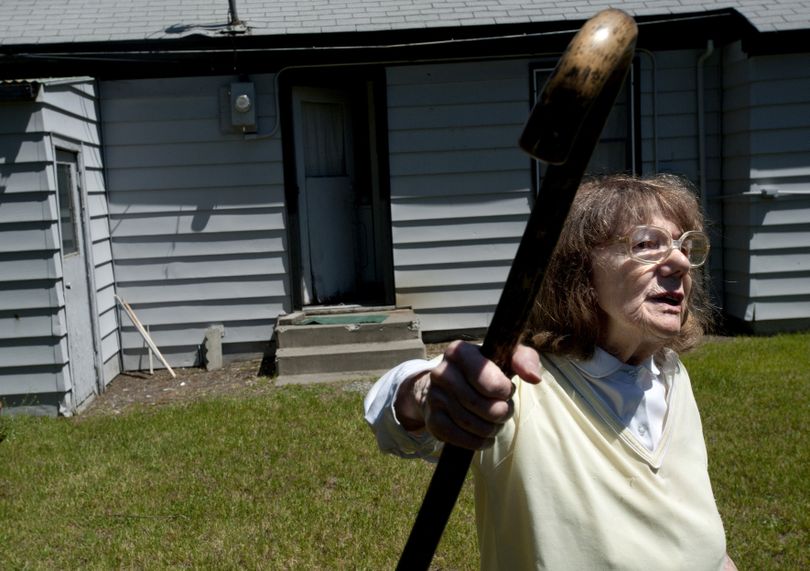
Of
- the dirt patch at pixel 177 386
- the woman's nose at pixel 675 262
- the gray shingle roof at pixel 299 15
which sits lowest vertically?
the dirt patch at pixel 177 386

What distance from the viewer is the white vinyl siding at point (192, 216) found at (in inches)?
336

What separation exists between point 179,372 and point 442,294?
2.70 m

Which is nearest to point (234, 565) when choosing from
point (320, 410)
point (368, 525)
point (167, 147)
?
point (368, 525)

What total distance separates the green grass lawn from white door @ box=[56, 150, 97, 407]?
617 millimetres

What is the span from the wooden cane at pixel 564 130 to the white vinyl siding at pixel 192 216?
7.86 m

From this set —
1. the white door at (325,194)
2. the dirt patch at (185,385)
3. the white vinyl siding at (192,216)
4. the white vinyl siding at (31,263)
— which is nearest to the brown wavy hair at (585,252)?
the dirt patch at (185,385)

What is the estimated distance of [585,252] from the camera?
6.08 feet

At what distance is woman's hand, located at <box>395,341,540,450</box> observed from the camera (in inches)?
41.9

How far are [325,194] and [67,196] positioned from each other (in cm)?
278

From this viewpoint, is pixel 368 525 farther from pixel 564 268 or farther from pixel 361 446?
pixel 564 268

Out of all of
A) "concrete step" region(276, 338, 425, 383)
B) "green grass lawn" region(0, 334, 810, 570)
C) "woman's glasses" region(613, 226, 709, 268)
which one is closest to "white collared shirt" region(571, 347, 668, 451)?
"woman's glasses" region(613, 226, 709, 268)

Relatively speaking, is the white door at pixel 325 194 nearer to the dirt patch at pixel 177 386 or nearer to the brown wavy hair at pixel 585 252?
the dirt patch at pixel 177 386

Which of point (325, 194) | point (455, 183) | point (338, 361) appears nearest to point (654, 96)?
point (455, 183)

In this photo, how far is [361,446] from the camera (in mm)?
5477
